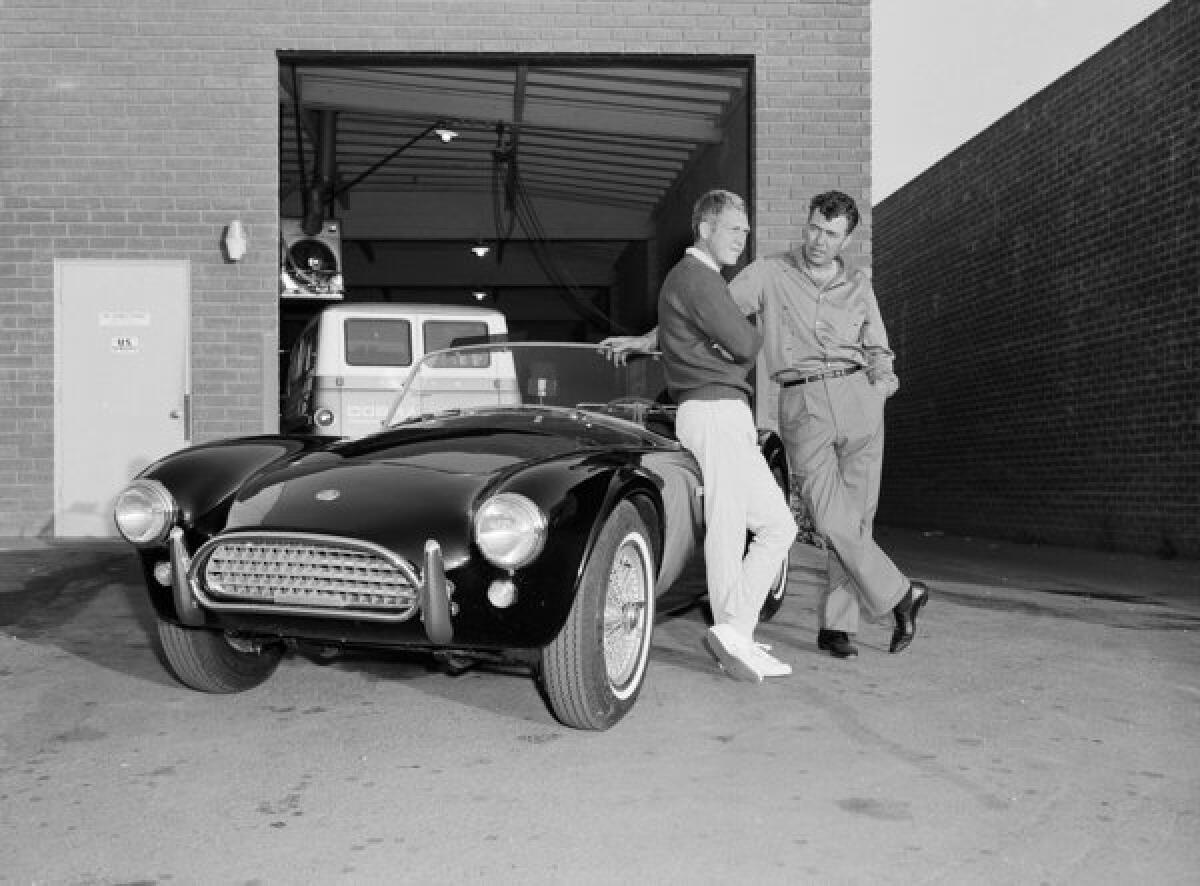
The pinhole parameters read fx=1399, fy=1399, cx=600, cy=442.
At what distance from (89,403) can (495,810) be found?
7532mm

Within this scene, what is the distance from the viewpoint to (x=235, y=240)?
975cm

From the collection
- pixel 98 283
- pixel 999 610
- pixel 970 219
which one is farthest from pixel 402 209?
pixel 999 610

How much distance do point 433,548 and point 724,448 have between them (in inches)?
52.5

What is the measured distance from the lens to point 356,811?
Result: 331cm

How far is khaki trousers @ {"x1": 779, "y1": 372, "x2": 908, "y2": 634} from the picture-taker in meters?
5.19

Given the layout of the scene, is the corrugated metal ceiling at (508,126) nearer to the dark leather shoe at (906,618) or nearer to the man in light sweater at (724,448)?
the man in light sweater at (724,448)

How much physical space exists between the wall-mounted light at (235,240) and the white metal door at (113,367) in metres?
0.39

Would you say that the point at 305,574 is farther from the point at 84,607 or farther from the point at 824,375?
the point at 84,607

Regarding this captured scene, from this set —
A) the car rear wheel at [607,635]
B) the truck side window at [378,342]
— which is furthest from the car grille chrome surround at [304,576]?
the truck side window at [378,342]

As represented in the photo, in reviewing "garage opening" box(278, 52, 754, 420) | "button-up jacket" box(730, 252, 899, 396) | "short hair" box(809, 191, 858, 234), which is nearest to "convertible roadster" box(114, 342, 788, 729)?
"button-up jacket" box(730, 252, 899, 396)

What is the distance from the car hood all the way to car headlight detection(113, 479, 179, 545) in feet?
0.66

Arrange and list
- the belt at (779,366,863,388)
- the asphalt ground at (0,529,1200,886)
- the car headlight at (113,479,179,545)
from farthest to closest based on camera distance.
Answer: the belt at (779,366,863,388) < the car headlight at (113,479,179,545) < the asphalt ground at (0,529,1200,886)

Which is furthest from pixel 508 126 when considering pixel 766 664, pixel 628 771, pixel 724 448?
pixel 628 771

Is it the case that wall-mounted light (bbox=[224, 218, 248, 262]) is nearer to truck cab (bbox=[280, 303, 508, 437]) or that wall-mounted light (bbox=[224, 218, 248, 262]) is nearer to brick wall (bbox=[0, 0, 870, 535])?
brick wall (bbox=[0, 0, 870, 535])
